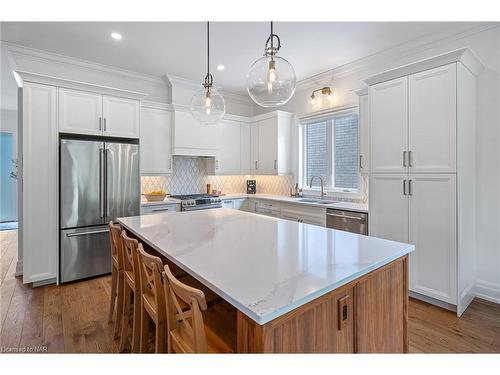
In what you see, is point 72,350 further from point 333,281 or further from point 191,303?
point 333,281

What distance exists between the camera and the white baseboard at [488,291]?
8.98ft

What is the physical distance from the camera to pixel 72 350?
6.63ft

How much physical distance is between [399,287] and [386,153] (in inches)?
69.3

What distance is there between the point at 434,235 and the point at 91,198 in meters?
3.82

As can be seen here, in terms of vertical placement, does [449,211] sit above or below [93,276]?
above

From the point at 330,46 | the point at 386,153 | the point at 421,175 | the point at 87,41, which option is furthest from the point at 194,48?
the point at 421,175

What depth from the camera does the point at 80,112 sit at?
338 centimetres

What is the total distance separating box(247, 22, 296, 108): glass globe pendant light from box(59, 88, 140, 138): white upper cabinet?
99.9 inches

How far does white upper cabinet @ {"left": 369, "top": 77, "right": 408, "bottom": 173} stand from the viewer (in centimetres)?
279

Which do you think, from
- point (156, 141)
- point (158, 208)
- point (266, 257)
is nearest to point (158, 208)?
point (158, 208)

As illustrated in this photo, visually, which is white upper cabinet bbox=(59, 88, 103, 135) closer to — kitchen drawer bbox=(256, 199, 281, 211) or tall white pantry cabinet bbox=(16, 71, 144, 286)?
tall white pantry cabinet bbox=(16, 71, 144, 286)

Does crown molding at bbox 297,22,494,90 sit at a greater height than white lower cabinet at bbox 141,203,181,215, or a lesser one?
greater

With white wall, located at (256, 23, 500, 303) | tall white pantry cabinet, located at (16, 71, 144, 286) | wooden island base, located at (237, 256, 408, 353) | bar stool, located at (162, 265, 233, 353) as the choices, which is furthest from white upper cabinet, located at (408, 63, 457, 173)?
tall white pantry cabinet, located at (16, 71, 144, 286)

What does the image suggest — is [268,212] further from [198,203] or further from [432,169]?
[432,169]
